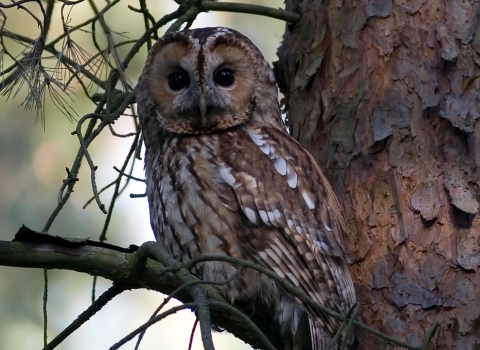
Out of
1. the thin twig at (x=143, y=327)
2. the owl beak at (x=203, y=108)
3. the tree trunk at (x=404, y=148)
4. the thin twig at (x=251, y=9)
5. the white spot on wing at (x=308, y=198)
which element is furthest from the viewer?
the thin twig at (x=251, y=9)

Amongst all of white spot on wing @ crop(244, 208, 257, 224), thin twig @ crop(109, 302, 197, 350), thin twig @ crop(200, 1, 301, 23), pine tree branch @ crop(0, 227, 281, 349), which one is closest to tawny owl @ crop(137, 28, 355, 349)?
white spot on wing @ crop(244, 208, 257, 224)

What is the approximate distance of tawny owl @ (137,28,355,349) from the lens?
2.65 meters

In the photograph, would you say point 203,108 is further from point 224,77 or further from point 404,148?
point 404,148

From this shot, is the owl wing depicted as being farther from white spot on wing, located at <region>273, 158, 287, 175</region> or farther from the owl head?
the owl head

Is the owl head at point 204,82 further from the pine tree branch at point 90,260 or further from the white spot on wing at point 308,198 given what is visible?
the pine tree branch at point 90,260

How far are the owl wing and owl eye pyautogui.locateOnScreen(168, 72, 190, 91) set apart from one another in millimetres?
345

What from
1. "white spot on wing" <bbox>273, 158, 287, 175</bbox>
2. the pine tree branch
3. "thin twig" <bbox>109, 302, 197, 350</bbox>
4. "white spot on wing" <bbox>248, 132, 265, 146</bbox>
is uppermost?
"white spot on wing" <bbox>248, 132, 265, 146</bbox>

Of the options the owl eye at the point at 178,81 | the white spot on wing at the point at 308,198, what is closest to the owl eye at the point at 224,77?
the owl eye at the point at 178,81

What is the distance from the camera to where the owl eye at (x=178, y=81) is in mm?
A: 3135

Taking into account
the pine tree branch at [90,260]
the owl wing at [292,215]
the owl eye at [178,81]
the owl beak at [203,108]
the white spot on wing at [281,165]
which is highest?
the owl eye at [178,81]

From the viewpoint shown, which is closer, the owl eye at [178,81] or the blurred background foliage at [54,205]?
the owl eye at [178,81]

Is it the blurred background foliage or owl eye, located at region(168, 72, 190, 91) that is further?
the blurred background foliage

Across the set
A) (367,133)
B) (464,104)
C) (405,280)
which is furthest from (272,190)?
(464,104)

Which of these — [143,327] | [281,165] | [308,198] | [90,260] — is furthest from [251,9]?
[143,327]
